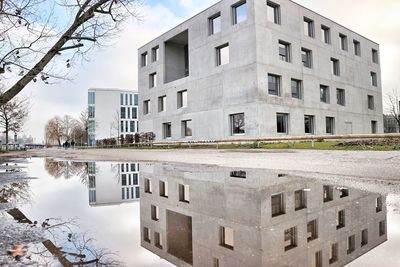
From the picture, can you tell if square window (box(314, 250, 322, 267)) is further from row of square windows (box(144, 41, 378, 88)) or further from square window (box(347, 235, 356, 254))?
row of square windows (box(144, 41, 378, 88))

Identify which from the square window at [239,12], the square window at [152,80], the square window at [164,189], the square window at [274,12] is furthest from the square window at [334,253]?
the square window at [152,80]

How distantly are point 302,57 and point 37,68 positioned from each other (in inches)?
1124

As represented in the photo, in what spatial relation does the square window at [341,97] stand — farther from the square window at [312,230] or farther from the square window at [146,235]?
the square window at [146,235]

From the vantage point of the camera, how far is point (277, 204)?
375 centimetres

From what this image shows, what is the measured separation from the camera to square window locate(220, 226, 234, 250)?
7.91 feet

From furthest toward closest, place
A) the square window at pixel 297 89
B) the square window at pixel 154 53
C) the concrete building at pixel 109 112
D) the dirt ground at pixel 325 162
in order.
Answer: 1. the concrete building at pixel 109 112
2. the square window at pixel 154 53
3. the square window at pixel 297 89
4. the dirt ground at pixel 325 162

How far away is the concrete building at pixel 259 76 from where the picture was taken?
1045 inches

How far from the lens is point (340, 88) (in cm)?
3456

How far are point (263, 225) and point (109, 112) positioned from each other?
295ft

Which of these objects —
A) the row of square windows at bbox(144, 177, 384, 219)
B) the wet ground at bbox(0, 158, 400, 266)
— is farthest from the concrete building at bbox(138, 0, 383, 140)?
the wet ground at bbox(0, 158, 400, 266)

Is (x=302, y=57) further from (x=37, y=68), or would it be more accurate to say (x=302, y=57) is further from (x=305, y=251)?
(x=305, y=251)

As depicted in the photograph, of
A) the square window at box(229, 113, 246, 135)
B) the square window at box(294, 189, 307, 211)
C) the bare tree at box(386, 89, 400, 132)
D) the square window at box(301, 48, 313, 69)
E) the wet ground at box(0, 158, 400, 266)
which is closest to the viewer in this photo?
the wet ground at box(0, 158, 400, 266)

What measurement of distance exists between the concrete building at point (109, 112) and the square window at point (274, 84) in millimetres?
63840

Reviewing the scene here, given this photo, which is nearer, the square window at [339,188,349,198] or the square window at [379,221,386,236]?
the square window at [379,221,386,236]
